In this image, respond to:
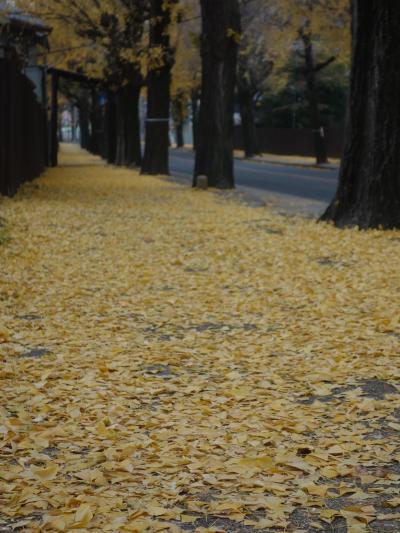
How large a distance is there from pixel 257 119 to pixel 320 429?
Answer: 64.7 meters

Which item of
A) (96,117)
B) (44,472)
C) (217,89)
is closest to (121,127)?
(217,89)

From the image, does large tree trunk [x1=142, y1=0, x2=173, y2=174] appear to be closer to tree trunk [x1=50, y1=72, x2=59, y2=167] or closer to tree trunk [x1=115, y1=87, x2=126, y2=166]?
tree trunk [x1=115, y1=87, x2=126, y2=166]

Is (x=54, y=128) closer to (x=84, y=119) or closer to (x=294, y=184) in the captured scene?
(x=294, y=184)

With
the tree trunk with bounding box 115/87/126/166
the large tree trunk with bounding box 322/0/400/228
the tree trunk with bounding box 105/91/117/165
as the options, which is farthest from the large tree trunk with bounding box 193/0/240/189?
the tree trunk with bounding box 105/91/117/165

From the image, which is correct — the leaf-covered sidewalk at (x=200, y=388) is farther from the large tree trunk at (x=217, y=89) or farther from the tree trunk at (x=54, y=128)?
the tree trunk at (x=54, y=128)

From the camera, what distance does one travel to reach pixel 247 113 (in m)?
54.3

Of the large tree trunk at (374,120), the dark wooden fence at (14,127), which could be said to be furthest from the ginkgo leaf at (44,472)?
the dark wooden fence at (14,127)

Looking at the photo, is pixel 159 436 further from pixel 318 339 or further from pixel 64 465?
pixel 318 339

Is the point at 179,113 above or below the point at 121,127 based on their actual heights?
above

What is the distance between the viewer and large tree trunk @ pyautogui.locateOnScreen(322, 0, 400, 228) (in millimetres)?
13047

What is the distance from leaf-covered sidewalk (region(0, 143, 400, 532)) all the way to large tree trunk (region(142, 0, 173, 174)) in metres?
17.7

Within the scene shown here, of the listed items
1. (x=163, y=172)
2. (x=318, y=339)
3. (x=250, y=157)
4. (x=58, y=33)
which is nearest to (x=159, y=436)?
(x=318, y=339)

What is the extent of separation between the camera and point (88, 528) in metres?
3.67

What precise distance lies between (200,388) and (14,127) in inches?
571
